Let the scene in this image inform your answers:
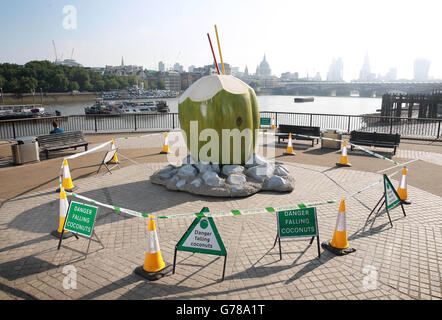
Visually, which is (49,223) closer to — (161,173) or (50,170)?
(161,173)

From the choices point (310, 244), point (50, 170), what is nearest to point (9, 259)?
point (310, 244)

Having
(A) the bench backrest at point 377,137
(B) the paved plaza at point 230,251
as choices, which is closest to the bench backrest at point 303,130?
(A) the bench backrest at point 377,137

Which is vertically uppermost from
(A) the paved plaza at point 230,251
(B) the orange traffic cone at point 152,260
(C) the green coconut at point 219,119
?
(C) the green coconut at point 219,119

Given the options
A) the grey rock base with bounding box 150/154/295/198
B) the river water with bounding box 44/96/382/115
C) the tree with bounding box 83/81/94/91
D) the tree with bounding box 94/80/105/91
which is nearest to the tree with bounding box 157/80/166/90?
the tree with bounding box 94/80/105/91

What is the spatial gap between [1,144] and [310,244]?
14849 millimetres

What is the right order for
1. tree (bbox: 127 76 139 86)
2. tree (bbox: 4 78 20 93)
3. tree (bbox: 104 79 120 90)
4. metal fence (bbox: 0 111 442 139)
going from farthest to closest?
tree (bbox: 127 76 139 86)
tree (bbox: 104 79 120 90)
tree (bbox: 4 78 20 93)
metal fence (bbox: 0 111 442 139)

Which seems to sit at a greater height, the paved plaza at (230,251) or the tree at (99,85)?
the tree at (99,85)

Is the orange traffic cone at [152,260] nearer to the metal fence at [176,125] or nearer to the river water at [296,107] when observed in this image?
the metal fence at [176,125]

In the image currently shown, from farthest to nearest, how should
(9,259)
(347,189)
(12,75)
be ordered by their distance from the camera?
1. (12,75)
2. (347,189)
3. (9,259)

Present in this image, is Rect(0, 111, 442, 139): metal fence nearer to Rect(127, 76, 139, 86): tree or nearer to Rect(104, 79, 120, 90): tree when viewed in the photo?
Rect(104, 79, 120, 90): tree

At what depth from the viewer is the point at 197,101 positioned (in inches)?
346

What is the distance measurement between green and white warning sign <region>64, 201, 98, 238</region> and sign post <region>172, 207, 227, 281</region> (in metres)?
1.53

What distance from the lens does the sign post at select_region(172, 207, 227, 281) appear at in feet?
15.2

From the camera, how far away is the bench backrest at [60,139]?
39.3 ft
